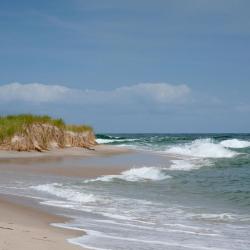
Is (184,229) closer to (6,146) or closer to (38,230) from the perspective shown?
(38,230)

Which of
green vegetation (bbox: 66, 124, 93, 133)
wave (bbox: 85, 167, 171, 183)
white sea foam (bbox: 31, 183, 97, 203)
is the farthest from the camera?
green vegetation (bbox: 66, 124, 93, 133)

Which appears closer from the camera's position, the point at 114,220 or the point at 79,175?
the point at 114,220

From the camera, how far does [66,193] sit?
48.7 ft

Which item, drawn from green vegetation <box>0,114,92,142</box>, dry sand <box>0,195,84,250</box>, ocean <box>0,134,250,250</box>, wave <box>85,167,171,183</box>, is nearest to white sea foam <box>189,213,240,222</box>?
ocean <box>0,134,250,250</box>

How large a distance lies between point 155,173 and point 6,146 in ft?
48.1

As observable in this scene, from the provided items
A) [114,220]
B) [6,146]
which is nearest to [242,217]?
[114,220]

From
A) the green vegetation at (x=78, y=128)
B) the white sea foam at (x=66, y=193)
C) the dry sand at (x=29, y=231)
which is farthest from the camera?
the green vegetation at (x=78, y=128)

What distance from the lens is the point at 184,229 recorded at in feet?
33.4

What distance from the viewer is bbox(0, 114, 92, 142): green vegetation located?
1321 inches

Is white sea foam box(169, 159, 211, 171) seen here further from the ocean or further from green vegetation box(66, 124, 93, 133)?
green vegetation box(66, 124, 93, 133)

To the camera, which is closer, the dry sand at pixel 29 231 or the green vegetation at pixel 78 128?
the dry sand at pixel 29 231

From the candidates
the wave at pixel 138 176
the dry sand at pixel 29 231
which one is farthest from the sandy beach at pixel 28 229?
the wave at pixel 138 176

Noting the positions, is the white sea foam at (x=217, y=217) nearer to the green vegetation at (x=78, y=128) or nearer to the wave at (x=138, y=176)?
the wave at (x=138, y=176)

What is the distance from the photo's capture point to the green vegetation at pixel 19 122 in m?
33.6
